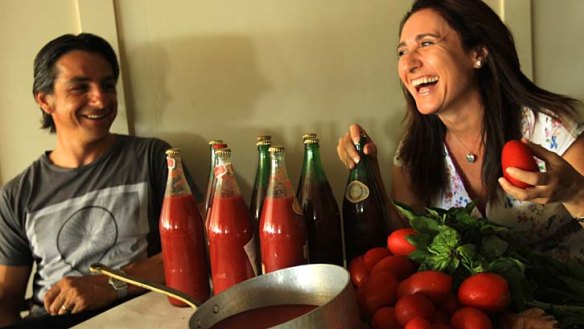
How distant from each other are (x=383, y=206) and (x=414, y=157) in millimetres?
241

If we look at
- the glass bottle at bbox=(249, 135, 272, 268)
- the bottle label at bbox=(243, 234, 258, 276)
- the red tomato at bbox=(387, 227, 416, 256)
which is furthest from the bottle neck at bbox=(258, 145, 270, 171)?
the red tomato at bbox=(387, 227, 416, 256)

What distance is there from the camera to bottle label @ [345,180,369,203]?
0.97 m

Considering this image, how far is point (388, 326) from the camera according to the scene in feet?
2.06

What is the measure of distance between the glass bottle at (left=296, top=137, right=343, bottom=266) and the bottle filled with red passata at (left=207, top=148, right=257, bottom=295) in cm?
14

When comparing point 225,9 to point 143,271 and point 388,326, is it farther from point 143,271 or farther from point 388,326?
point 388,326

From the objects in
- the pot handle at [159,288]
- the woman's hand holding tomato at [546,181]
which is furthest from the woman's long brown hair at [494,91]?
the pot handle at [159,288]

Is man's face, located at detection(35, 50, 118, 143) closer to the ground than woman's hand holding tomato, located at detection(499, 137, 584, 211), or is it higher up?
higher up

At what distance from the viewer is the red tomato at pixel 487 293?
60 cm

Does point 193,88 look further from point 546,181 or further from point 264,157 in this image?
point 546,181

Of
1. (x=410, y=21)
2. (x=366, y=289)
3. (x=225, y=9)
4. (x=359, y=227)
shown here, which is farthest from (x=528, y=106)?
(x=225, y=9)

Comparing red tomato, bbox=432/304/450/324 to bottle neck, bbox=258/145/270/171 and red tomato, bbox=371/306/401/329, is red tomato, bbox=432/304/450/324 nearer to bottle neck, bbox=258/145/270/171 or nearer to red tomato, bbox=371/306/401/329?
red tomato, bbox=371/306/401/329

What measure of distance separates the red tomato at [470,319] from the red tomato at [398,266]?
119 millimetres

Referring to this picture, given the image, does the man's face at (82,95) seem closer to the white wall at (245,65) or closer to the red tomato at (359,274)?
the white wall at (245,65)

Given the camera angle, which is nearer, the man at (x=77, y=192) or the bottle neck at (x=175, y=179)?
the bottle neck at (x=175, y=179)
